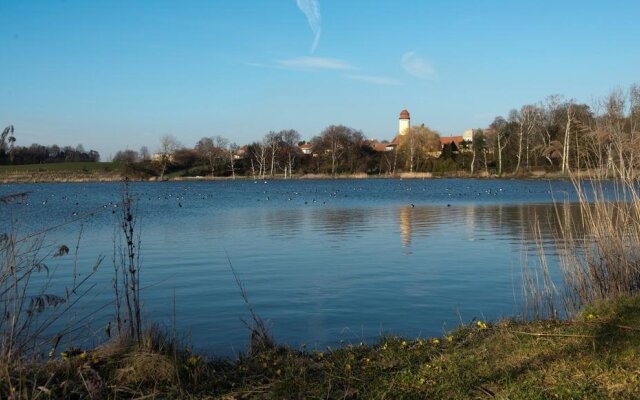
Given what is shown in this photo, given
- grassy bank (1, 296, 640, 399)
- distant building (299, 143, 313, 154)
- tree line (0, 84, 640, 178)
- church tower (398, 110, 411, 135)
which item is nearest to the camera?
grassy bank (1, 296, 640, 399)

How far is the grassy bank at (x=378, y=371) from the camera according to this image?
4.98 metres

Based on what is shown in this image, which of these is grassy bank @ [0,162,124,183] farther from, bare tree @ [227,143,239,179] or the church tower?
the church tower

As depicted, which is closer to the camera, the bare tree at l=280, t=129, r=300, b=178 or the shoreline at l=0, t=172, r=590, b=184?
the shoreline at l=0, t=172, r=590, b=184

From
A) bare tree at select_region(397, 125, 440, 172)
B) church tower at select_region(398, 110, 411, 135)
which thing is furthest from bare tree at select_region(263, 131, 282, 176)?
church tower at select_region(398, 110, 411, 135)

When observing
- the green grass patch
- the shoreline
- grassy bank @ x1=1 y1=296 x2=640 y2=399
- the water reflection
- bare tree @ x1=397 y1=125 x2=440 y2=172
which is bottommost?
the water reflection

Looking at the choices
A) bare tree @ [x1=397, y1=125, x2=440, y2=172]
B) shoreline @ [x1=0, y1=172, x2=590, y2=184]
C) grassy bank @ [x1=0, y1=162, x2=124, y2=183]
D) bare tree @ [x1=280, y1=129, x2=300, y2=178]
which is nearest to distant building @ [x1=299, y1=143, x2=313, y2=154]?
bare tree @ [x1=280, y1=129, x2=300, y2=178]

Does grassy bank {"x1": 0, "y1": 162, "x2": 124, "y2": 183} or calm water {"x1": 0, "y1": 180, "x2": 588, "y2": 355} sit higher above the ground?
grassy bank {"x1": 0, "y1": 162, "x2": 124, "y2": 183}

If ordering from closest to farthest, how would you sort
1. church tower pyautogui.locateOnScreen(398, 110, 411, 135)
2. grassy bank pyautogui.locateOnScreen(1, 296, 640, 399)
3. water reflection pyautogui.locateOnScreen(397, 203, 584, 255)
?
grassy bank pyautogui.locateOnScreen(1, 296, 640, 399)
water reflection pyautogui.locateOnScreen(397, 203, 584, 255)
church tower pyautogui.locateOnScreen(398, 110, 411, 135)

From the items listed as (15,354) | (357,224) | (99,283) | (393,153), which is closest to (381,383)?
(15,354)

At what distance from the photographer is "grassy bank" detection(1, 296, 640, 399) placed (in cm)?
498

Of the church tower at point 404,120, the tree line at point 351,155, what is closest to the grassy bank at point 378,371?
the tree line at point 351,155

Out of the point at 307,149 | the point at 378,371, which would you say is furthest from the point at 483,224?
the point at 307,149

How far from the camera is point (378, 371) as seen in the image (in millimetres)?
5734

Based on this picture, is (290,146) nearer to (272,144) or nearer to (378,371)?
(272,144)
